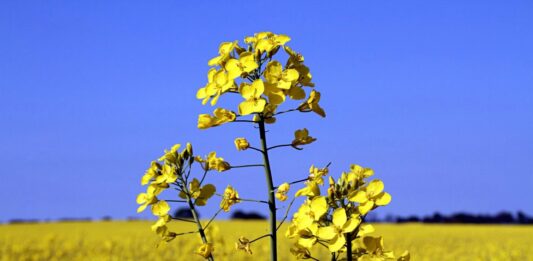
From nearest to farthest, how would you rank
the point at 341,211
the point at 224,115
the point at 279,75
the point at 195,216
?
the point at 341,211 → the point at 279,75 → the point at 224,115 → the point at 195,216

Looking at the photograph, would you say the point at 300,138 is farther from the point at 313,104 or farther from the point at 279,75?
the point at 279,75

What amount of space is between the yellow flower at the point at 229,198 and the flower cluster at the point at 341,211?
0.26m

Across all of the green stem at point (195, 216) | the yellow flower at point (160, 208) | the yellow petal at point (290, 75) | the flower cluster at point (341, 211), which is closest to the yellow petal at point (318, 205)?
the flower cluster at point (341, 211)

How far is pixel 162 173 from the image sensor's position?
2.73m

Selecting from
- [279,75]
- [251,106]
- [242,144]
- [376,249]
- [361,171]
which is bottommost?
[376,249]

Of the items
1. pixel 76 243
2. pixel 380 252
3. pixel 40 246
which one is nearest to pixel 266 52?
pixel 380 252

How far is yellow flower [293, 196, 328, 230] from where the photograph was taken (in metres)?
2.26

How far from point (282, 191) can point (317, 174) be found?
0.14 m

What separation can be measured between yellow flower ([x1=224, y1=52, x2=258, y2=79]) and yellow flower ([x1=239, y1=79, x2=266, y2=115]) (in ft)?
0.22

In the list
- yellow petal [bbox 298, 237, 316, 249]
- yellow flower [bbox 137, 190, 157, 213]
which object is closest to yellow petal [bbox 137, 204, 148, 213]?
yellow flower [bbox 137, 190, 157, 213]

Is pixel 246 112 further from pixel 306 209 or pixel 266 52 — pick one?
pixel 306 209

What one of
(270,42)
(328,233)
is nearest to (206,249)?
(328,233)

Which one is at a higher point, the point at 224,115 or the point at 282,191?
the point at 224,115

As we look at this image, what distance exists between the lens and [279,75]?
242 centimetres
